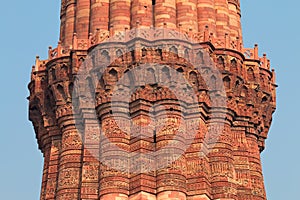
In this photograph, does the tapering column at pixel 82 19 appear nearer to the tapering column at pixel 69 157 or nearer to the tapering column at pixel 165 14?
the tapering column at pixel 165 14

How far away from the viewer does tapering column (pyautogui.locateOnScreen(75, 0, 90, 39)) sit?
3294 centimetres

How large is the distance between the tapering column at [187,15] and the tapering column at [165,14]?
0.64ft

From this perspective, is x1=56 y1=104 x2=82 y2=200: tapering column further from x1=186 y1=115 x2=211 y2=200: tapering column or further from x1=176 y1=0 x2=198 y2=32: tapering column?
x1=176 y1=0 x2=198 y2=32: tapering column

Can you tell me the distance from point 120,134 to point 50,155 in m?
3.39

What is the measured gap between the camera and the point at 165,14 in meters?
32.3

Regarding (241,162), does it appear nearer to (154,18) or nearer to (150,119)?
(150,119)

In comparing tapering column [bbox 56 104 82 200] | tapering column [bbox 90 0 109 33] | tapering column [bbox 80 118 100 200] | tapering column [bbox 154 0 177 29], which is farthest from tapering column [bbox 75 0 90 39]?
tapering column [bbox 80 118 100 200]

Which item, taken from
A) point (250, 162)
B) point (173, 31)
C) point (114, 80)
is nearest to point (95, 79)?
point (114, 80)

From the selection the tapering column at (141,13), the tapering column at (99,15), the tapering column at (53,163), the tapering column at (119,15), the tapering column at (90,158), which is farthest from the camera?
the tapering column at (99,15)

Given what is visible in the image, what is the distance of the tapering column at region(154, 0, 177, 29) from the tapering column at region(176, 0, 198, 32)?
0.64 feet

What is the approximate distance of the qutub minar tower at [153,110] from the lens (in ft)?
96.1

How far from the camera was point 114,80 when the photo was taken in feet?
101

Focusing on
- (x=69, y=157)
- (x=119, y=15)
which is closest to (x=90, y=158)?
(x=69, y=157)

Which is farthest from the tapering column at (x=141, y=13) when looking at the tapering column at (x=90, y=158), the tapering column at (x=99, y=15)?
the tapering column at (x=90, y=158)
